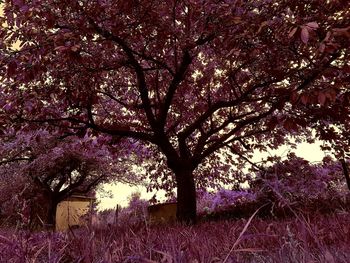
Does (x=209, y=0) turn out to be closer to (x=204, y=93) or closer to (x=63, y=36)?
(x=63, y=36)

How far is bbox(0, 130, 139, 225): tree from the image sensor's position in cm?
1484

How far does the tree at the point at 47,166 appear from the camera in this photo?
14836 millimetres

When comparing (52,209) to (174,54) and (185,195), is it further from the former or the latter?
(174,54)

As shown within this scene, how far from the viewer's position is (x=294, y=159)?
10148 millimetres

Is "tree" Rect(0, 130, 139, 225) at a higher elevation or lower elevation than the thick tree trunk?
higher

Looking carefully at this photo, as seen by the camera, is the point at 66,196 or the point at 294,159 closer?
the point at 294,159

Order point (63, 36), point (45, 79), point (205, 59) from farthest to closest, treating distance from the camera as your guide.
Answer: point (205, 59) → point (45, 79) → point (63, 36)

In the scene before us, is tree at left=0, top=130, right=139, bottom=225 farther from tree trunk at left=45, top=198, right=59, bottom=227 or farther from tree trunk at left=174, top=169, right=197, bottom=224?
tree trunk at left=174, top=169, right=197, bottom=224

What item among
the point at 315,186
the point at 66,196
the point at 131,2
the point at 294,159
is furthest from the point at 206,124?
the point at 66,196

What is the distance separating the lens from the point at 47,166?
1675 centimetres

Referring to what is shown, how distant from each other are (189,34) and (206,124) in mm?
5201

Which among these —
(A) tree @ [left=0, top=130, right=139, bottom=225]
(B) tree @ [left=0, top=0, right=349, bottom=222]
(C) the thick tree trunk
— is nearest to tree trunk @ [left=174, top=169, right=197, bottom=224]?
(B) tree @ [left=0, top=0, right=349, bottom=222]

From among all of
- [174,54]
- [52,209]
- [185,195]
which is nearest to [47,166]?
[52,209]

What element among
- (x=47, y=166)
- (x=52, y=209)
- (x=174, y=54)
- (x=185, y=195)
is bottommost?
(x=185, y=195)
